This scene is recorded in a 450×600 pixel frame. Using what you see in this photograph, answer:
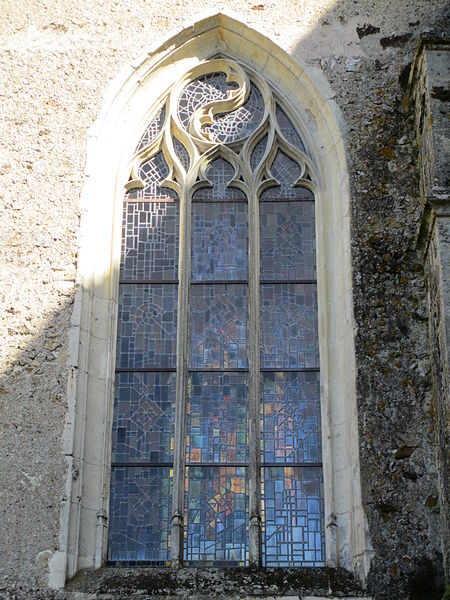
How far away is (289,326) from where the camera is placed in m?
7.82

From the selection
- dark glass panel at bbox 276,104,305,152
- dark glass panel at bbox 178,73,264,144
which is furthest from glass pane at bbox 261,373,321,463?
dark glass panel at bbox 178,73,264,144

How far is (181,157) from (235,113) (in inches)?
21.4

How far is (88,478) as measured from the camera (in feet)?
23.9

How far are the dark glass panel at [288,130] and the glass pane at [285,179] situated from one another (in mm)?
114

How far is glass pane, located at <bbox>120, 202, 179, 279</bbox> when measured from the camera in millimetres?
8055

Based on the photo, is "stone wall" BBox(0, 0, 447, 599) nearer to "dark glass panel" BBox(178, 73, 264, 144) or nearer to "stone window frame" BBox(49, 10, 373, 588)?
"stone window frame" BBox(49, 10, 373, 588)

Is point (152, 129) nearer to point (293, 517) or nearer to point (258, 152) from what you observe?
point (258, 152)

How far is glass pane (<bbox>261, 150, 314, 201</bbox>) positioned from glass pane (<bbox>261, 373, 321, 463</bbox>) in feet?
4.59

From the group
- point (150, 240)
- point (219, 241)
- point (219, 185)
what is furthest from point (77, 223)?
point (219, 185)

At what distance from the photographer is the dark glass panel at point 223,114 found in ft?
27.7

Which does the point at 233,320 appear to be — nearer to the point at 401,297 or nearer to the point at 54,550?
the point at 401,297

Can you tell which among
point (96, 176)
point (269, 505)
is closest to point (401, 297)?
point (269, 505)

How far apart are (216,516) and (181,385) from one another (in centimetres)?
92

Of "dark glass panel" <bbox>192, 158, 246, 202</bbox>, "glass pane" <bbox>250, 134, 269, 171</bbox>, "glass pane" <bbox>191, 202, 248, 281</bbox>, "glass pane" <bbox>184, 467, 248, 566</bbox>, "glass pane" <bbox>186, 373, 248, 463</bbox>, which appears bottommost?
"glass pane" <bbox>184, 467, 248, 566</bbox>
